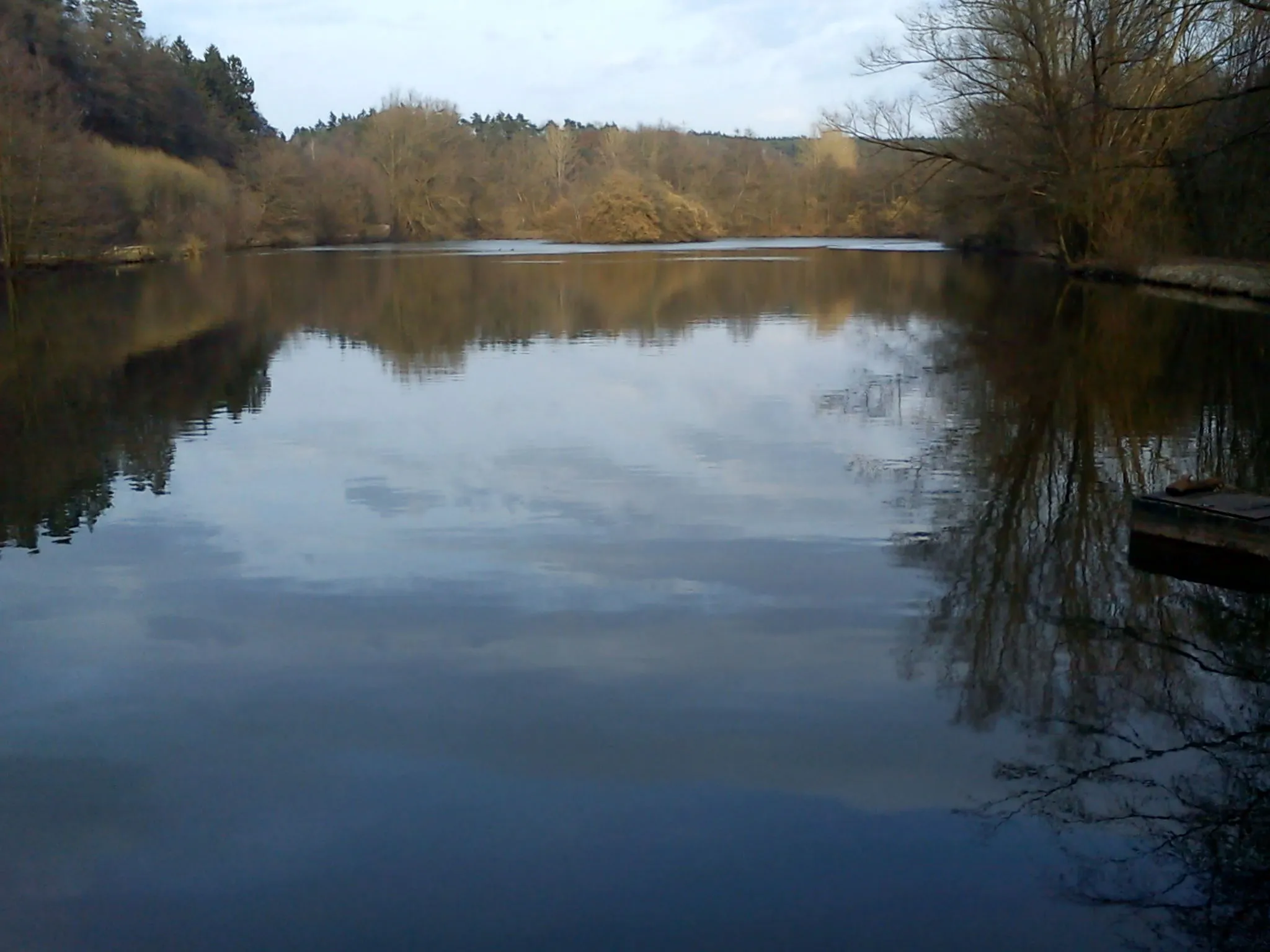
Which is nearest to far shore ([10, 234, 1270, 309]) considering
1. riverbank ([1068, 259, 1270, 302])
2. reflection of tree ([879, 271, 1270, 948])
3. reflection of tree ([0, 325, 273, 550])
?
riverbank ([1068, 259, 1270, 302])

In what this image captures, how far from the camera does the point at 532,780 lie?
4.87 metres

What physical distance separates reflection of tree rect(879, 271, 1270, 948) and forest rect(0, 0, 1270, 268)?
16.1ft

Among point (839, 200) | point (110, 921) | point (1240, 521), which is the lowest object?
point (110, 921)

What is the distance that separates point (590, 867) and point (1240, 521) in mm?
4876

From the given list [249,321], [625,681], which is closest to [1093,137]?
[249,321]

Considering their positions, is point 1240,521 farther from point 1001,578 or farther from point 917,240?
point 917,240

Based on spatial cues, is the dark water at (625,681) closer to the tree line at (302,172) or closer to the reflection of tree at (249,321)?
the reflection of tree at (249,321)

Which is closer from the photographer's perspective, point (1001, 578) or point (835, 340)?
point (1001, 578)

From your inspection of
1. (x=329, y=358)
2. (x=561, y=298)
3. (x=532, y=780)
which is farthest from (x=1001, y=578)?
(x=561, y=298)

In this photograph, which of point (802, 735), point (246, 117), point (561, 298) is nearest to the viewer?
point (802, 735)

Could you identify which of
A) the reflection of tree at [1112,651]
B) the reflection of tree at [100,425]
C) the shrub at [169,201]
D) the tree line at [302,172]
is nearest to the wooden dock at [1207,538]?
the reflection of tree at [1112,651]

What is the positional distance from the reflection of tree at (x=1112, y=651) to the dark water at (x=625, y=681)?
1.0 inches

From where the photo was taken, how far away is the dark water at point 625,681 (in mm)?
4094

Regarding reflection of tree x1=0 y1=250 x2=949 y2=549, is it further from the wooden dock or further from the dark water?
the wooden dock
